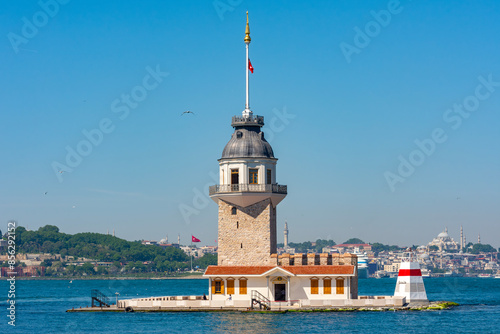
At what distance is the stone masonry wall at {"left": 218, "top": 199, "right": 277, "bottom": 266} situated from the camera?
67.6 meters

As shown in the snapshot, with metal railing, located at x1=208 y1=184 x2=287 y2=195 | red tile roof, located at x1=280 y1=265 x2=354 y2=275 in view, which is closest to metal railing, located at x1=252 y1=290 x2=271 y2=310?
red tile roof, located at x1=280 y1=265 x2=354 y2=275

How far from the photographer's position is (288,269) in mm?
65750

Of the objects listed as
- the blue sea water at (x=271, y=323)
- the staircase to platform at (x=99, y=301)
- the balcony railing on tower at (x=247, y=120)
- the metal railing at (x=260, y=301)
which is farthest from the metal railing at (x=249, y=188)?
the staircase to platform at (x=99, y=301)

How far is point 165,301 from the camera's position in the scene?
66.4m

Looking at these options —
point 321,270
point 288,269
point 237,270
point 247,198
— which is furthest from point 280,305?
point 247,198

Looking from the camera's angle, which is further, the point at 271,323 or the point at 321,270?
the point at 321,270

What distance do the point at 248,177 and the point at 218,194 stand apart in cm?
262

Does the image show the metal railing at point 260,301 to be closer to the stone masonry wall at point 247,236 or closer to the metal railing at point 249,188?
the stone masonry wall at point 247,236

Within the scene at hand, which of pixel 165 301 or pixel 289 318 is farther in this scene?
pixel 165 301

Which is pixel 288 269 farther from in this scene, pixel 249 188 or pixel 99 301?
pixel 99 301

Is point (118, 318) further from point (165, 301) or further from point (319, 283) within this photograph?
point (319, 283)

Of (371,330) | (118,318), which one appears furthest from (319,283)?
(118,318)

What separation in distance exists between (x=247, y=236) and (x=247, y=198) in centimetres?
288

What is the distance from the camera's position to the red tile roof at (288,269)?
64.9 meters
